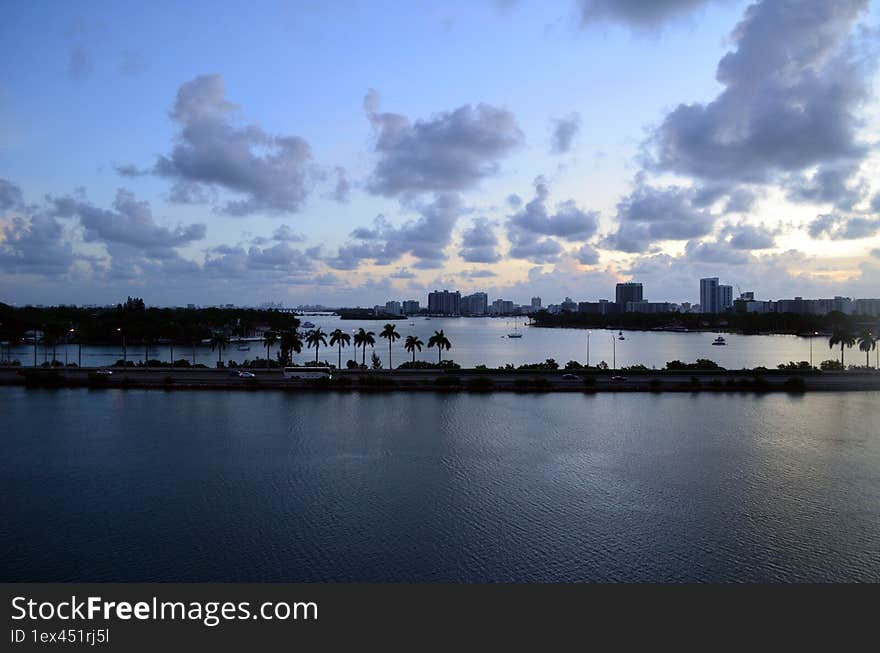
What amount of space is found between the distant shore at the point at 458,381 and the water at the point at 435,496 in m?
6.70

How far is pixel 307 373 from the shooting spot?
117 ft

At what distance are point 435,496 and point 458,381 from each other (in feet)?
62.6

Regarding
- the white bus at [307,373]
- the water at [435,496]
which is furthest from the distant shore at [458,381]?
the water at [435,496]

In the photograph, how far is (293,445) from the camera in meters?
20.4

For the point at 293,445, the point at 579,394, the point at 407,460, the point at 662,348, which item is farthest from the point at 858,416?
the point at 662,348

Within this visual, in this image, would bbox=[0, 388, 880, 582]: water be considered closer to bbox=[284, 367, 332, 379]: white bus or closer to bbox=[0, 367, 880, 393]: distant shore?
bbox=[0, 367, 880, 393]: distant shore

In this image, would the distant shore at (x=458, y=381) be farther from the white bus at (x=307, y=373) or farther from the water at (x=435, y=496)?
the water at (x=435, y=496)

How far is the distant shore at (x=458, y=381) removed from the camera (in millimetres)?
33344

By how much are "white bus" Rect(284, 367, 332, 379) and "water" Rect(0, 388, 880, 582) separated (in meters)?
8.02

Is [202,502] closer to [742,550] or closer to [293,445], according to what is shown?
[293,445]

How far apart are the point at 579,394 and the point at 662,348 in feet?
145

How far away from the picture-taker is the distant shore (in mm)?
33344

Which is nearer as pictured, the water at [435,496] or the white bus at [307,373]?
the water at [435,496]

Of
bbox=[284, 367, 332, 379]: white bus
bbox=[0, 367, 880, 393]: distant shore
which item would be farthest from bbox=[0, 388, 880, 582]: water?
bbox=[284, 367, 332, 379]: white bus
